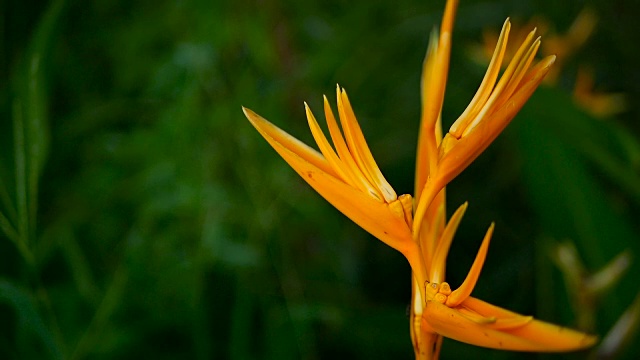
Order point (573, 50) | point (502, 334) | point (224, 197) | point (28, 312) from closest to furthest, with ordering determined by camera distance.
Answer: point (502, 334) → point (28, 312) → point (224, 197) → point (573, 50)

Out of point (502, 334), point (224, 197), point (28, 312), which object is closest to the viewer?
point (502, 334)

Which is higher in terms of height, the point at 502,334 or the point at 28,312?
the point at 502,334

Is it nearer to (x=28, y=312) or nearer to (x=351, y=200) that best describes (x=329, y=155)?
(x=351, y=200)

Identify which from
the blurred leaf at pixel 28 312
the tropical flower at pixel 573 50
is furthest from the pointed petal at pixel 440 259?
the tropical flower at pixel 573 50

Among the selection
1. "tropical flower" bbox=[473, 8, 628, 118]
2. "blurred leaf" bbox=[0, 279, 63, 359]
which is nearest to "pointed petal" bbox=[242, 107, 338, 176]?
"blurred leaf" bbox=[0, 279, 63, 359]

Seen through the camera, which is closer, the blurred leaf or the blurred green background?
the blurred leaf

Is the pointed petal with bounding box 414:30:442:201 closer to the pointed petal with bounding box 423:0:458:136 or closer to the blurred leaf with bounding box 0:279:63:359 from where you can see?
the pointed petal with bounding box 423:0:458:136

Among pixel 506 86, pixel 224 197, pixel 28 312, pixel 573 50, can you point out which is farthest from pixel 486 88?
pixel 573 50
